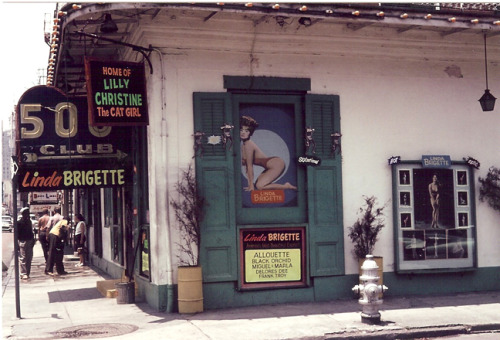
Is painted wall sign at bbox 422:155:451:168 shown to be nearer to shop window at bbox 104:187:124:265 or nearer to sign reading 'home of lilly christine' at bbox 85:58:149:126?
sign reading 'home of lilly christine' at bbox 85:58:149:126

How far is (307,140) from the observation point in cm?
1164

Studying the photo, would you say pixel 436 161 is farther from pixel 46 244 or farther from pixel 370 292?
pixel 46 244

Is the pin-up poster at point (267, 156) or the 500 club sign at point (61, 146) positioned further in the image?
the pin-up poster at point (267, 156)

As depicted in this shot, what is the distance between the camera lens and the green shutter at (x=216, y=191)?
11086 millimetres

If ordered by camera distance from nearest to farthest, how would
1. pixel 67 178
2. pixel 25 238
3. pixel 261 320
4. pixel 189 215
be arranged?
1. pixel 261 320
2. pixel 189 215
3. pixel 67 178
4. pixel 25 238

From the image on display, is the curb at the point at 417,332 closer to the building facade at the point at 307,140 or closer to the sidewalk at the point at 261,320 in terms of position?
the sidewalk at the point at 261,320

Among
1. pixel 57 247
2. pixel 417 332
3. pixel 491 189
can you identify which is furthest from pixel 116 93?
pixel 57 247

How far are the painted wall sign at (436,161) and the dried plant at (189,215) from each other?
445 centimetres

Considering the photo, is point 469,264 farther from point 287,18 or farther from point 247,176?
point 287,18

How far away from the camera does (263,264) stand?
11.4 m

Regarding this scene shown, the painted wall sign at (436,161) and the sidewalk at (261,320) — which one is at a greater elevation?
the painted wall sign at (436,161)

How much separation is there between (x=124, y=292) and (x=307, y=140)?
446 centimetres

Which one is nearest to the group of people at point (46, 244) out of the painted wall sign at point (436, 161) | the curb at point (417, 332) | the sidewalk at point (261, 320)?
the sidewalk at point (261, 320)

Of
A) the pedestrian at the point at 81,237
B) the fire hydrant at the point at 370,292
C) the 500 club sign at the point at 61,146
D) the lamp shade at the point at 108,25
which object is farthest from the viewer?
the pedestrian at the point at 81,237
